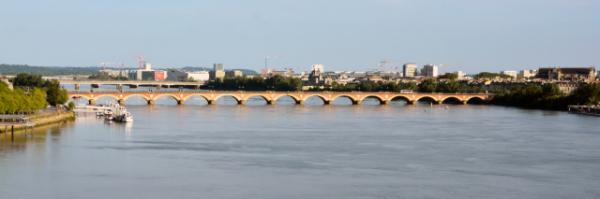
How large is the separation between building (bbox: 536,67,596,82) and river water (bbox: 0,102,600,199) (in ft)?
181

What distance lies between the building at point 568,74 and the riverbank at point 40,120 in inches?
2379

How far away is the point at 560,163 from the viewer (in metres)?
25.0

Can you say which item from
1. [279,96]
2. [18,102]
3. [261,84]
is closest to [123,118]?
Result: [18,102]

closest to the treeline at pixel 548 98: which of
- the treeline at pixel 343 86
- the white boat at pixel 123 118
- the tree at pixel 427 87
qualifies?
the tree at pixel 427 87

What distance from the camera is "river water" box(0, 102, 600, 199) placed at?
2031 cm

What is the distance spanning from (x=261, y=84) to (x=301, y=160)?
66.2 m

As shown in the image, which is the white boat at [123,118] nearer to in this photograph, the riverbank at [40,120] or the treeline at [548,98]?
the riverbank at [40,120]

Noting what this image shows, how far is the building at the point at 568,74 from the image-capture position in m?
94.4

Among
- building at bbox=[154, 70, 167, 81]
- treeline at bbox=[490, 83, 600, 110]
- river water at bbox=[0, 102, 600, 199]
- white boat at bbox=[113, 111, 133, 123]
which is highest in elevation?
building at bbox=[154, 70, 167, 81]

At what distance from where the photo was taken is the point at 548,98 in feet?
197

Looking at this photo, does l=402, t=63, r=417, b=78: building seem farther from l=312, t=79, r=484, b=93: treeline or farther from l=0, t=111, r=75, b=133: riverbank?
l=0, t=111, r=75, b=133: riverbank

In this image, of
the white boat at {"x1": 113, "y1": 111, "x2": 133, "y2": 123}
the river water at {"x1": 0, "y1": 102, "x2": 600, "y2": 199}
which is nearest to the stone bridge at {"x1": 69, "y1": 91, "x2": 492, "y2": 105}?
the white boat at {"x1": 113, "y1": 111, "x2": 133, "y2": 123}

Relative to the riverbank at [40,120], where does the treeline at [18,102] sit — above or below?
above

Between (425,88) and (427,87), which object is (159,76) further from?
(427,87)
